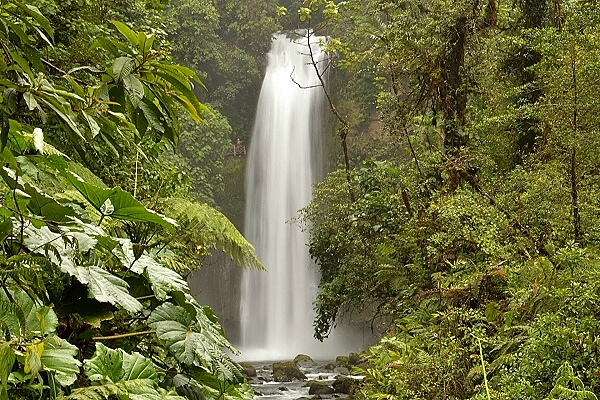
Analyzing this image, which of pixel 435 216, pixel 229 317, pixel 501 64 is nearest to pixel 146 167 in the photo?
pixel 435 216

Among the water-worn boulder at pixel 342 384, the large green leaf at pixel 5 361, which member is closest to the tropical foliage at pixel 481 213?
the large green leaf at pixel 5 361

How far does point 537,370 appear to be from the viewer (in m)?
2.65

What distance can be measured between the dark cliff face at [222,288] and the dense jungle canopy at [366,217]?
1116 centimetres

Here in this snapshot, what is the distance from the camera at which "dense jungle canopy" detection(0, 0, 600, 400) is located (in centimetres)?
129

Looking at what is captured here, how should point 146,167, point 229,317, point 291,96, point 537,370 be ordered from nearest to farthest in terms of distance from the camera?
point 537,370 < point 146,167 < point 229,317 < point 291,96

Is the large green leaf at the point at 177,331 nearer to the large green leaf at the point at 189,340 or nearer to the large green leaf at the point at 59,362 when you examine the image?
the large green leaf at the point at 189,340

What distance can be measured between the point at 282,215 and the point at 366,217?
12.4 m

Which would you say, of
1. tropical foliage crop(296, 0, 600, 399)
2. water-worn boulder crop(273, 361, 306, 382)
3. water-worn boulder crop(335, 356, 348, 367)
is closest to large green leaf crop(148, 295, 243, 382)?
tropical foliage crop(296, 0, 600, 399)

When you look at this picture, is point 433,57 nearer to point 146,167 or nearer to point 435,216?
point 435,216

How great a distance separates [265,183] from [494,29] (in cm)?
1483

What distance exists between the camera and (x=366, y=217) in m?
8.16

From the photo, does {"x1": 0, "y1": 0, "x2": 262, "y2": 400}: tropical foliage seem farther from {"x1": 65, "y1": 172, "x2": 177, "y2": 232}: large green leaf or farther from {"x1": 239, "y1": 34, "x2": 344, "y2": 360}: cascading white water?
{"x1": 239, "y1": 34, "x2": 344, "y2": 360}: cascading white water

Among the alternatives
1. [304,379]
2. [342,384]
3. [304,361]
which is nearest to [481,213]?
[342,384]

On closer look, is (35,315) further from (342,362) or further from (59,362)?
(342,362)
